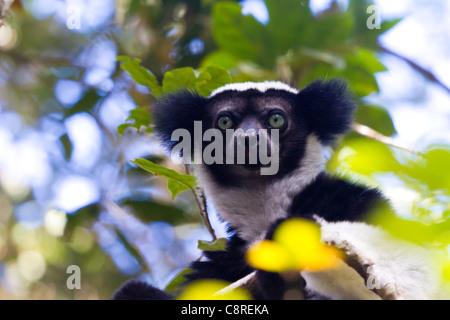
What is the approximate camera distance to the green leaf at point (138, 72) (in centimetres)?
333

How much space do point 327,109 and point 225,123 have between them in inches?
27.9

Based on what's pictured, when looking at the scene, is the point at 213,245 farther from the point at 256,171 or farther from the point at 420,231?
the point at 420,231

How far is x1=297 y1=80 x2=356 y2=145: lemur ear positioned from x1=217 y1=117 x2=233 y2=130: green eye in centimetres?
53

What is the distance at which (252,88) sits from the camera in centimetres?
350

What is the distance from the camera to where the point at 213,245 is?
3.06m

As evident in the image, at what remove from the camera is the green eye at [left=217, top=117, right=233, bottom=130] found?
340 cm

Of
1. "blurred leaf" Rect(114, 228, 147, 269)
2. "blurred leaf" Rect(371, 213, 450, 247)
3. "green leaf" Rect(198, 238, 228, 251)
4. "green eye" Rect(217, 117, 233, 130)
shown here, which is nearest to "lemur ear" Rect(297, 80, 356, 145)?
"green eye" Rect(217, 117, 233, 130)

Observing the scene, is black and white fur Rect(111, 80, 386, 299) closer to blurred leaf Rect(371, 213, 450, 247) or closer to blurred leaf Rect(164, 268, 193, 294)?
blurred leaf Rect(164, 268, 193, 294)

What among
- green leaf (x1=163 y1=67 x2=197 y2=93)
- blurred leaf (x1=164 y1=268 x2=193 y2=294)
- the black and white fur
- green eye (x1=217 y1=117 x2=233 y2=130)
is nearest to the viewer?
the black and white fur

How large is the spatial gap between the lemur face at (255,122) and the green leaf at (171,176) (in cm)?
31

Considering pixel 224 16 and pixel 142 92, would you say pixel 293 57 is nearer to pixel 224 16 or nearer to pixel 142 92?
pixel 224 16

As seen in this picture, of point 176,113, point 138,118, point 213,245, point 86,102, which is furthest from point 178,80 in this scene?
point 86,102

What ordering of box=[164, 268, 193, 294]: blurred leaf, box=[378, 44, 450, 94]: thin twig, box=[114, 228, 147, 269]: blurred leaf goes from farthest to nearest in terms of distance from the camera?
1. box=[114, 228, 147, 269]: blurred leaf
2. box=[378, 44, 450, 94]: thin twig
3. box=[164, 268, 193, 294]: blurred leaf

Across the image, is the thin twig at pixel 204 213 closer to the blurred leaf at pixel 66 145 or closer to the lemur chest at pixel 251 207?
the lemur chest at pixel 251 207
